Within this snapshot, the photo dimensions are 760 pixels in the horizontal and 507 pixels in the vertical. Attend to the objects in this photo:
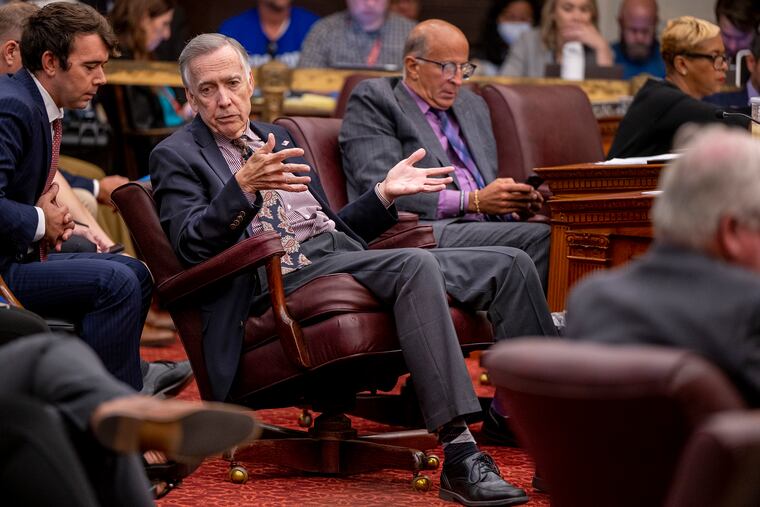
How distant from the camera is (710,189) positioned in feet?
5.64

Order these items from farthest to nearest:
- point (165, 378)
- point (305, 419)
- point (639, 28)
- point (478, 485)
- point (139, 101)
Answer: point (639, 28), point (139, 101), point (305, 419), point (165, 378), point (478, 485)

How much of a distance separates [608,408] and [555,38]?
17.3 feet

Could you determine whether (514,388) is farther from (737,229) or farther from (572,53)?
(572,53)

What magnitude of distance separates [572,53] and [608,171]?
8.28 ft

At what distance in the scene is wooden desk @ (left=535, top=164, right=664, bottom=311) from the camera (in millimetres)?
3377

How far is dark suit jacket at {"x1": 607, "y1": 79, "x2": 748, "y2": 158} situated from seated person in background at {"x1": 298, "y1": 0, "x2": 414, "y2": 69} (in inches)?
97.6

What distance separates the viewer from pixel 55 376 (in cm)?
192

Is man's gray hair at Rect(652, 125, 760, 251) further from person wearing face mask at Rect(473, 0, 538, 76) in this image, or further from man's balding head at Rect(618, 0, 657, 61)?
person wearing face mask at Rect(473, 0, 538, 76)

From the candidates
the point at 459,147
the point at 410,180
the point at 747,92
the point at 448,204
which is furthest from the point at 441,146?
the point at 747,92

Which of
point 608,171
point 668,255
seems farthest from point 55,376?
point 608,171

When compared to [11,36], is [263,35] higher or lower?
lower

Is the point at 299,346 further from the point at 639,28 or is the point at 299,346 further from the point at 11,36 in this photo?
the point at 639,28

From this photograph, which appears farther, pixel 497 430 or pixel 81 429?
pixel 497 430

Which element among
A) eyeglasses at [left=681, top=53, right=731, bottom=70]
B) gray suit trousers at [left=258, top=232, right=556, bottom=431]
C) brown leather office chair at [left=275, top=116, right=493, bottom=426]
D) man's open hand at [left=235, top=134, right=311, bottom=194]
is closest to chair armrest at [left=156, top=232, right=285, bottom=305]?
man's open hand at [left=235, top=134, right=311, bottom=194]
